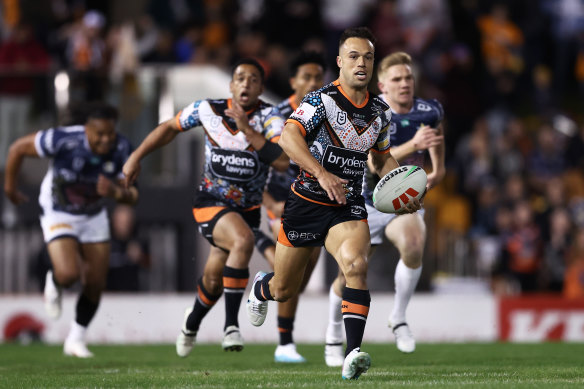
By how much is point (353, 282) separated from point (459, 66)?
12487mm

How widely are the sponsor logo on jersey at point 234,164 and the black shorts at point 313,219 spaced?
1.58m

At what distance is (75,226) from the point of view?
11.4m

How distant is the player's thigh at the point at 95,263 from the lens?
1150 centimetres

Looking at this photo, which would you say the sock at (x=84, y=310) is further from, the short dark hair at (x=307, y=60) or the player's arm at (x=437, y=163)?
the player's arm at (x=437, y=163)

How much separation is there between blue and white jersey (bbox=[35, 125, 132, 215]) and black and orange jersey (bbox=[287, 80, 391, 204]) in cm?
367

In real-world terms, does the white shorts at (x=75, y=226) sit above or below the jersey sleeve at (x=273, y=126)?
below

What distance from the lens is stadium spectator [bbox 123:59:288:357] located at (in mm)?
9586

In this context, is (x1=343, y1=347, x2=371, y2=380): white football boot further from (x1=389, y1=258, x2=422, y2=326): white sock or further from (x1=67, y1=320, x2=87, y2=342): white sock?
(x1=67, y1=320, x2=87, y2=342): white sock

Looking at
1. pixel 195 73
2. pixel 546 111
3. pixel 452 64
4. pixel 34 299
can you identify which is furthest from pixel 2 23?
pixel 546 111

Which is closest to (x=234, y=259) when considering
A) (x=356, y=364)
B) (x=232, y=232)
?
(x=232, y=232)

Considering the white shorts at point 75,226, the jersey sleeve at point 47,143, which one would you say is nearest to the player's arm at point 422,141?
the white shorts at point 75,226

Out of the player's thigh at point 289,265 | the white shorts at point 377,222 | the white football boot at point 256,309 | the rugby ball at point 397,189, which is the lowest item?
the white football boot at point 256,309

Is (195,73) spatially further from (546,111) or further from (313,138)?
(313,138)

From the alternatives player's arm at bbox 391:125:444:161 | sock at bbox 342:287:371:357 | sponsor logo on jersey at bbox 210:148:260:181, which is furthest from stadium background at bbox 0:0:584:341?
sock at bbox 342:287:371:357
